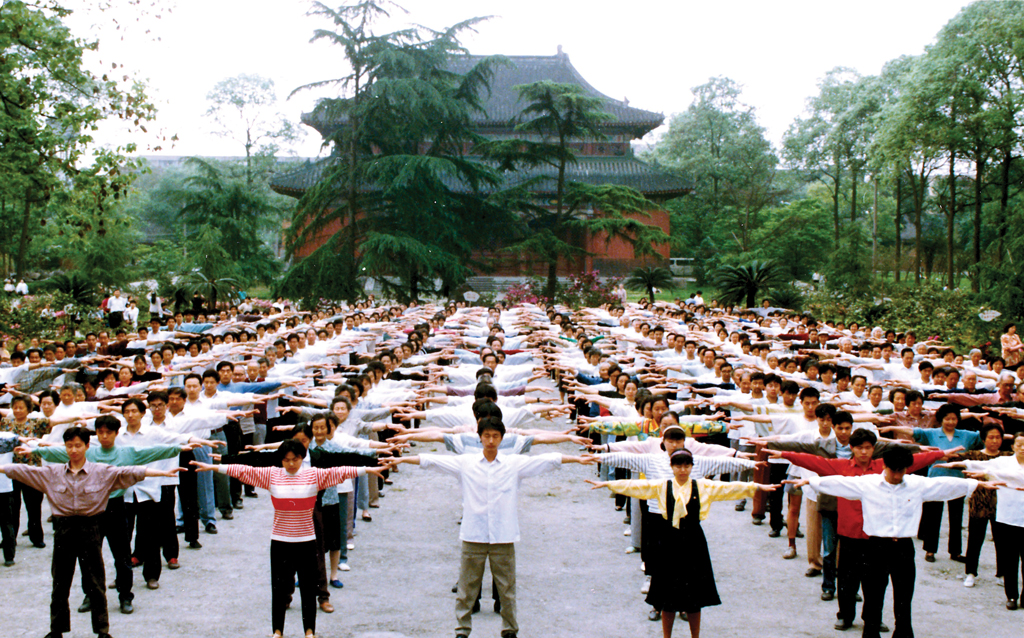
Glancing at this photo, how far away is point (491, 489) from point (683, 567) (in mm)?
1197

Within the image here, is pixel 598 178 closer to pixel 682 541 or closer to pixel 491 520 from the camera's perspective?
pixel 491 520

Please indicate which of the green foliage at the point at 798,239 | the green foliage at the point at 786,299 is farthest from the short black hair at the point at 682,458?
the green foliage at the point at 798,239

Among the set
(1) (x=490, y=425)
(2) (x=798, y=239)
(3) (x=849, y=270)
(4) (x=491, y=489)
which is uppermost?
(2) (x=798, y=239)

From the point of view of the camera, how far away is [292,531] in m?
5.12

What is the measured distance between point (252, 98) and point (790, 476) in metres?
35.9

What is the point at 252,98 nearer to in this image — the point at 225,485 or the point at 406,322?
the point at 406,322

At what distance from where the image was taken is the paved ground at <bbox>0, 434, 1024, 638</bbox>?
213 inches

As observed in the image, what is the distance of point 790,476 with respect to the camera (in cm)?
662

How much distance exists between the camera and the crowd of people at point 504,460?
5.13 metres

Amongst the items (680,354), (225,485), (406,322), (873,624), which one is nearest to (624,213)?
(406,322)

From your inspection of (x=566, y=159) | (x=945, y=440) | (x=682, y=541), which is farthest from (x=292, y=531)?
(x=566, y=159)

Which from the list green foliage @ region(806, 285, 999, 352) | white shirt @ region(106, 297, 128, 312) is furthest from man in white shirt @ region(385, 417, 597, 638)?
white shirt @ region(106, 297, 128, 312)

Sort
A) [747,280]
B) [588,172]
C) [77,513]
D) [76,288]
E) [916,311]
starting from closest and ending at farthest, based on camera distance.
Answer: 1. [77,513]
2. [916,311]
3. [76,288]
4. [747,280]
5. [588,172]

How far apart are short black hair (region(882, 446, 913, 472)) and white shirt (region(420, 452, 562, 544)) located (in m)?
1.92
